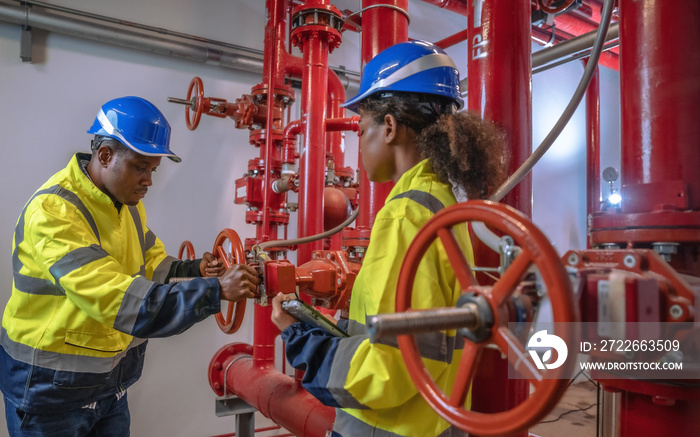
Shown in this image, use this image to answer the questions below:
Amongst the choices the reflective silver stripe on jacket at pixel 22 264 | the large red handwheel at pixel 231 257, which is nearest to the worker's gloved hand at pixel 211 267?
the large red handwheel at pixel 231 257

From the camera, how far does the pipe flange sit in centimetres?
55

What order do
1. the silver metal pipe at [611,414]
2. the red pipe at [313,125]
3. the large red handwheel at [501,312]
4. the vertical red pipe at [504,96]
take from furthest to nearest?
the red pipe at [313,125] < the vertical red pipe at [504,96] < the silver metal pipe at [611,414] < the large red handwheel at [501,312]

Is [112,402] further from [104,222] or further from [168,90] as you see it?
[168,90]

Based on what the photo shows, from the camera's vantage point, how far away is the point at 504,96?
3.65 feet

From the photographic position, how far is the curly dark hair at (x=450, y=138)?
2.74 feet

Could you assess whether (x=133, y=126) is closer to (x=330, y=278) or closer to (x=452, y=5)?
(x=330, y=278)

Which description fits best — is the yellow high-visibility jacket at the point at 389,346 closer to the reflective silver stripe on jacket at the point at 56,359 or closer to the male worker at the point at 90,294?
the male worker at the point at 90,294

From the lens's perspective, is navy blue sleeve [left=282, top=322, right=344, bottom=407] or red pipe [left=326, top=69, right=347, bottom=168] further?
red pipe [left=326, top=69, right=347, bottom=168]

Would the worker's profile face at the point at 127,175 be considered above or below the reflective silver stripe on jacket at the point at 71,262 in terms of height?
above

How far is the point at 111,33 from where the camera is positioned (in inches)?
94.1

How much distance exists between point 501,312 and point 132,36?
2.60 meters

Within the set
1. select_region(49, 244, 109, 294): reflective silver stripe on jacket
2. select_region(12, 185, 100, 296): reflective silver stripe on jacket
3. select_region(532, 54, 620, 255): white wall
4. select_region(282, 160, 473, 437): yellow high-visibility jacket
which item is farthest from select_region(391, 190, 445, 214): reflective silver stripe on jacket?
select_region(532, 54, 620, 255): white wall

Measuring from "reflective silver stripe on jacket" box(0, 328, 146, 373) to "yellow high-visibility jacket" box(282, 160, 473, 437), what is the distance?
2.65 feet

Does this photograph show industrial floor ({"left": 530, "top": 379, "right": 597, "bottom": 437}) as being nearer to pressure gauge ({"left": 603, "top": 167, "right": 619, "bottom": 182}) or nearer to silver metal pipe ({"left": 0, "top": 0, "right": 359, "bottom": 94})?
pressure gauge ({"left": 603, "top": 167, "right": 619, "bottom": 182})
